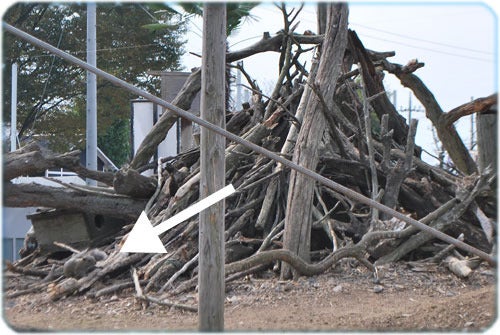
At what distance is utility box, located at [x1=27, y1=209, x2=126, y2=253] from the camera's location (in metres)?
9.12

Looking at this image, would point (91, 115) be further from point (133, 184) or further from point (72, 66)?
point (72, 66)

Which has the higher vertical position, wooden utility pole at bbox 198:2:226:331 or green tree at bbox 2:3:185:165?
green tree at bbox 2:3:185:165

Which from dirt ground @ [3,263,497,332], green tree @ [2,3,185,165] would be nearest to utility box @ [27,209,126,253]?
dirt ground @ [3,263,497,332]

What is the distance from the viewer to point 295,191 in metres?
7.76

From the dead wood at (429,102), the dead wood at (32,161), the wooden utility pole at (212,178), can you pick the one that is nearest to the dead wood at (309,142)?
the dead wood at (429,102)

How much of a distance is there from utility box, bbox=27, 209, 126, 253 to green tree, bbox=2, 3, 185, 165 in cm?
842

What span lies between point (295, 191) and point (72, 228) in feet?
10.5

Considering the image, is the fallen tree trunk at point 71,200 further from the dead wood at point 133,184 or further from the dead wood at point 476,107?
the dead wood at point 476,107

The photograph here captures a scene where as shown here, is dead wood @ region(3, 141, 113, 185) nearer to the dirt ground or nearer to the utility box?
the utility box

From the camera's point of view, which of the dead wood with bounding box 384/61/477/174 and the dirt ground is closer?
the dirt ground

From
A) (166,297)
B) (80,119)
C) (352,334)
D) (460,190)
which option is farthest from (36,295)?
(80,119)

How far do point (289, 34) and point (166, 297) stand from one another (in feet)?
15.0

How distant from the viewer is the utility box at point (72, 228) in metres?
9.12

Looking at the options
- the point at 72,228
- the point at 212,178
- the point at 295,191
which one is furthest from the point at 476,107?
the point at 72,228
